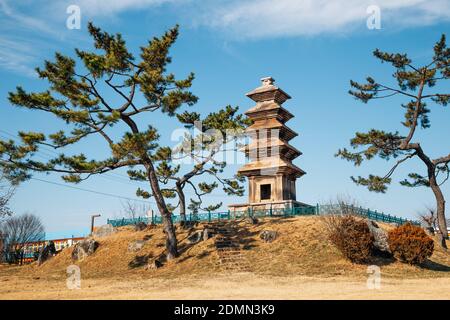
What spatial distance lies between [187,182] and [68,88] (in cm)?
1103

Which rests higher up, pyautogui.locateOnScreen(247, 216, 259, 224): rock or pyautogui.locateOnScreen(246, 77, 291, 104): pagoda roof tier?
pyautogui.locateOnScreen(246, 77, 291, 104): pagoda roof tier

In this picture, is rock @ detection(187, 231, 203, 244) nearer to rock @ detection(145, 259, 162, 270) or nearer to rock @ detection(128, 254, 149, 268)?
rock @ detection(128, 254, 149, 268)

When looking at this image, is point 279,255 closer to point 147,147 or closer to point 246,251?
point 246,251

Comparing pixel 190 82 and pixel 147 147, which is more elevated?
pixel 190 82

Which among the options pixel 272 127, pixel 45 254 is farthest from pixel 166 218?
pixel 272 127

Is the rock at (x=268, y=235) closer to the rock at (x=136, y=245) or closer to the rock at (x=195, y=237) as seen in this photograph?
the rock at (x=195, y=237)

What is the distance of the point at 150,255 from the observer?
26516 mm

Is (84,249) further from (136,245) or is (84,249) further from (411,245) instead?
(411,245)

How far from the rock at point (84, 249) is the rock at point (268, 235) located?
489 inches

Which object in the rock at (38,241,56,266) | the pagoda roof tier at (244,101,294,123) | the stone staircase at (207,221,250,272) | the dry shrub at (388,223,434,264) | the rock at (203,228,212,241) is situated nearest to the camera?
the dry shrub at (388,223,434,264)

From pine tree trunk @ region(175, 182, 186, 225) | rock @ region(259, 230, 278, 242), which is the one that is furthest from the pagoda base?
rock @ region(259, 230, 278, 242)

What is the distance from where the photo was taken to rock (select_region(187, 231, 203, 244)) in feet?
88.4

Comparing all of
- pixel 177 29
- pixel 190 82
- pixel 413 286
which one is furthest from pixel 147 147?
pixel 413 286

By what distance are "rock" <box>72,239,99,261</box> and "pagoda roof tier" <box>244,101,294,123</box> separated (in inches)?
643
